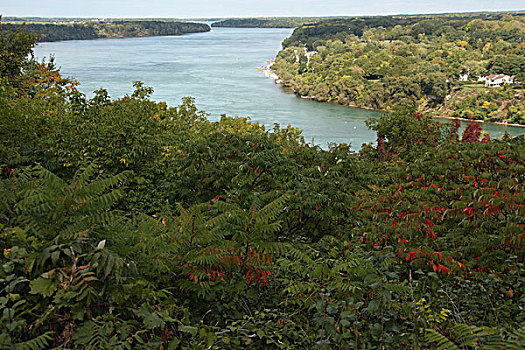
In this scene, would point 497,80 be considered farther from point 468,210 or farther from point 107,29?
point 107,29

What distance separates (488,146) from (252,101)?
164 ft

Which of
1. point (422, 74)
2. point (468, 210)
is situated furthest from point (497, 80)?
point (468, 210)

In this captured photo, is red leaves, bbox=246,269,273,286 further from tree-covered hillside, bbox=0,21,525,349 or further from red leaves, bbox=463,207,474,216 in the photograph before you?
red leaves, bbox=463,207,474,216

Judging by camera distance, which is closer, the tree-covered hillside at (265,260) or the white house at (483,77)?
the tree-covered hillside at (265,260)

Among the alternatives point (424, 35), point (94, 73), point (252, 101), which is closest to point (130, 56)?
point (94, 73)

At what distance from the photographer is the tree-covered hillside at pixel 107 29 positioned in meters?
113

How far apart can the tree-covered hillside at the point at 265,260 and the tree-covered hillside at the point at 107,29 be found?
9628 centimetres

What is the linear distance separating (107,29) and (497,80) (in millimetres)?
121483

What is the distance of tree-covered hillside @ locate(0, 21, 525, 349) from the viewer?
2482 mm

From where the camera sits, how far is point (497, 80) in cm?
8112

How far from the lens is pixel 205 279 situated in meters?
3.21

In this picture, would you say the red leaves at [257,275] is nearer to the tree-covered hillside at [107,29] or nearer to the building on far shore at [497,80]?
the building on far shore at [497,80]

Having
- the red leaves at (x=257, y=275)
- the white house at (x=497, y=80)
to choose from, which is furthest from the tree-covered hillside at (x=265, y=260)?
the white house at (x=497, y=80)

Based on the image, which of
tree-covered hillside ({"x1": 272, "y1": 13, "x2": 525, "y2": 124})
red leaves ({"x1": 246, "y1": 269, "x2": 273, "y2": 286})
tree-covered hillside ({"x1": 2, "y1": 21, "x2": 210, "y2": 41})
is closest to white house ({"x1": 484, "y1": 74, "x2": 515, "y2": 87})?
tree-covered hillside ({"x1": 272, "y1": 13, "x2": 525, "y2": 124})
